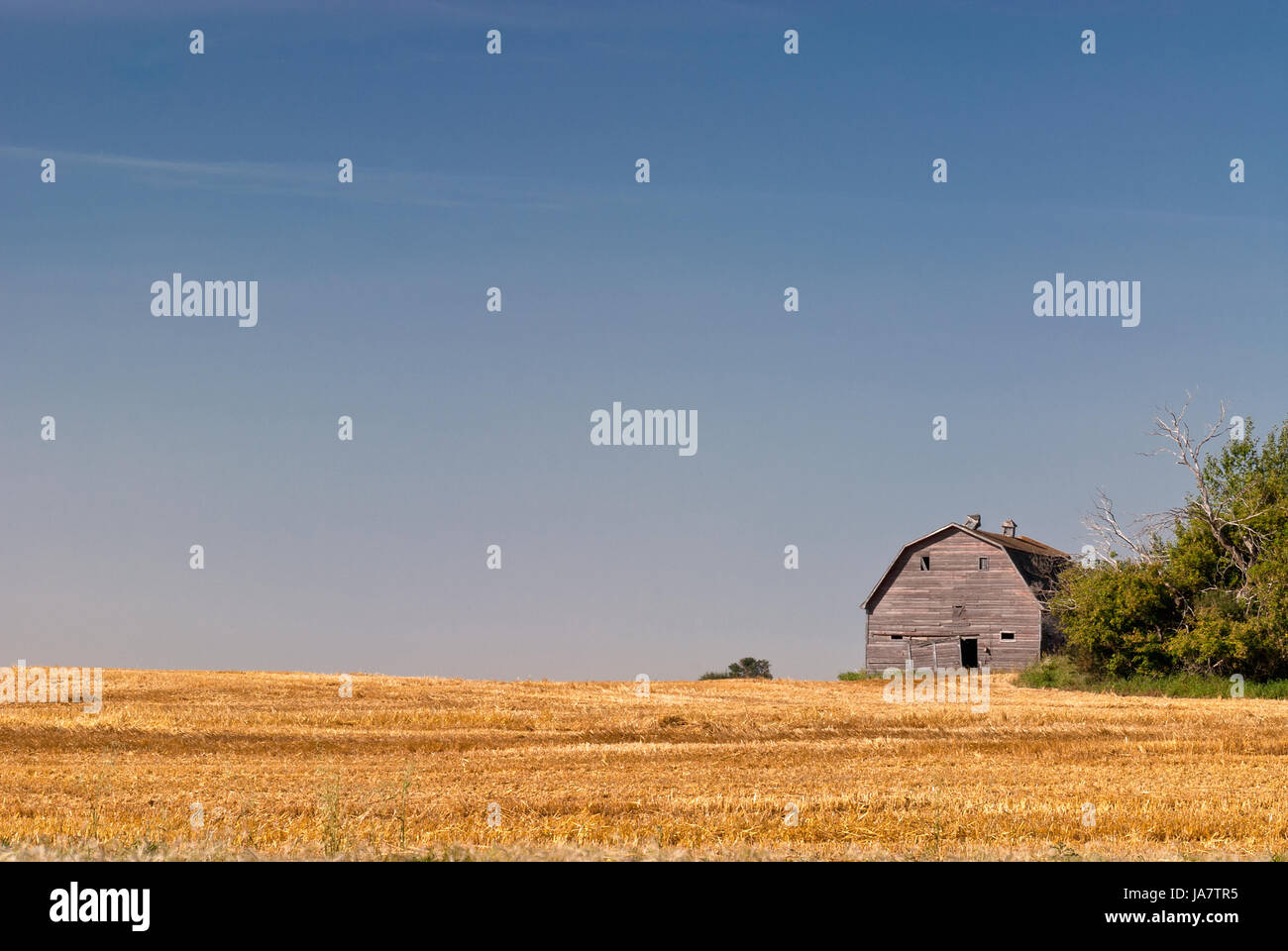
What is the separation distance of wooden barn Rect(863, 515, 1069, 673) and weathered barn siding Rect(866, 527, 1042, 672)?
50 mm

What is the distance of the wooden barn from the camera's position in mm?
66062

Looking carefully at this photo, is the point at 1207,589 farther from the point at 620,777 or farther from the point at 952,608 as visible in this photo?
the point at 620,777

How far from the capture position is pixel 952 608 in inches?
2657

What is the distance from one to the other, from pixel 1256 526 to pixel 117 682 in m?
44.1

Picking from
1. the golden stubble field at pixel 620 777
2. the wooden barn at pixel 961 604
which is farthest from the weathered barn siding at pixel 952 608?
the golden stubble field at pixel 620 777

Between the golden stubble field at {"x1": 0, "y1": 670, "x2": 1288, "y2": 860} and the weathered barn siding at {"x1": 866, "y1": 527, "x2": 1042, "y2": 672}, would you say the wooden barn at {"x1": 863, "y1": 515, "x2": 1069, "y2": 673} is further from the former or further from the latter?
the golden stubble field at {"x1": 0, "y1": 670, "x2": 1288, "y2": 860}

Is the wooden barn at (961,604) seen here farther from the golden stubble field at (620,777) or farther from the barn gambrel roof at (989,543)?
the golden stubble field at (620,777)

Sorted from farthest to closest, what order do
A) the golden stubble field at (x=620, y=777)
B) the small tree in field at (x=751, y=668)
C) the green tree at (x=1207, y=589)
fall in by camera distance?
the small tree in field at (x=751, y=668)
the green tree at (x=1207, y=589)
the golden stubble field at (x=620, y=777)

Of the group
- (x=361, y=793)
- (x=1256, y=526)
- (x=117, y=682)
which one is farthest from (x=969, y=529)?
(x=361, y=793)

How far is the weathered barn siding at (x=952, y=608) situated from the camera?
66.1 meters

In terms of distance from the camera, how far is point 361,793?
1761 centimetres

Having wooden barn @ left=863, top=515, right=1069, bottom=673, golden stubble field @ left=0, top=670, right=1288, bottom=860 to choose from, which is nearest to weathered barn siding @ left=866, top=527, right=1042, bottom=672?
wooden barn @ left=863, top=515, right=1069, bottom=673

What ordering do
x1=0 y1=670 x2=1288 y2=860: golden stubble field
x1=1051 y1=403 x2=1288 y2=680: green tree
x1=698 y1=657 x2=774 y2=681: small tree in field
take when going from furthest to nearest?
x1=698 y1=657 x2=774 y2=681: small tree in field < x1=1051 y1=403 x2=1288 y2=680: green tree < x1=0 y1=670 x2=1288 y2=860: golden stubble field

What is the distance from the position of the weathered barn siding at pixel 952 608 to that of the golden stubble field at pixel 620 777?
2234 centimetres
